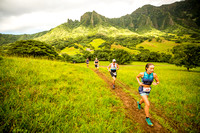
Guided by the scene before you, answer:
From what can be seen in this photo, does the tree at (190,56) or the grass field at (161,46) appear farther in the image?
the grass field at (161,46)

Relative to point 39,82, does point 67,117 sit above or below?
below

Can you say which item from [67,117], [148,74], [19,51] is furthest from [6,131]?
[19,51]

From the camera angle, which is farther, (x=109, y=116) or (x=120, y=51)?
(x=120, y=51)

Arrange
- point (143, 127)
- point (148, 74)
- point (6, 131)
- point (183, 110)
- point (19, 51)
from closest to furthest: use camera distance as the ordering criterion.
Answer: point (6, 131)
point (143, 127)
point (148, 74)
point (183, 110)
point (19, 51)

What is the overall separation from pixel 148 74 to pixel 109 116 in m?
2.92

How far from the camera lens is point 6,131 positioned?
1.92 metres

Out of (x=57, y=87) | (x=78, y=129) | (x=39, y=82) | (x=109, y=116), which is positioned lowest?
(x=109, y=116)

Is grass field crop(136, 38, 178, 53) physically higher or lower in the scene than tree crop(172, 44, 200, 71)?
higher

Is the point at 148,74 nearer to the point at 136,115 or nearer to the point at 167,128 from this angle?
the point at 136,115

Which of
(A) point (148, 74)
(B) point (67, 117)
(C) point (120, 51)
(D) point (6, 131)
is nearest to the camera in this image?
(D) point (6, 131)

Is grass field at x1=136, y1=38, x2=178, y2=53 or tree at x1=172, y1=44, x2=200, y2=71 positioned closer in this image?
tree at x1=172, y1=44, x2=200, y2=71

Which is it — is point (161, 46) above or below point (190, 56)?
above

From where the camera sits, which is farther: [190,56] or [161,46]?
[161,46]

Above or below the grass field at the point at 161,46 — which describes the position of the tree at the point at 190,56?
below
